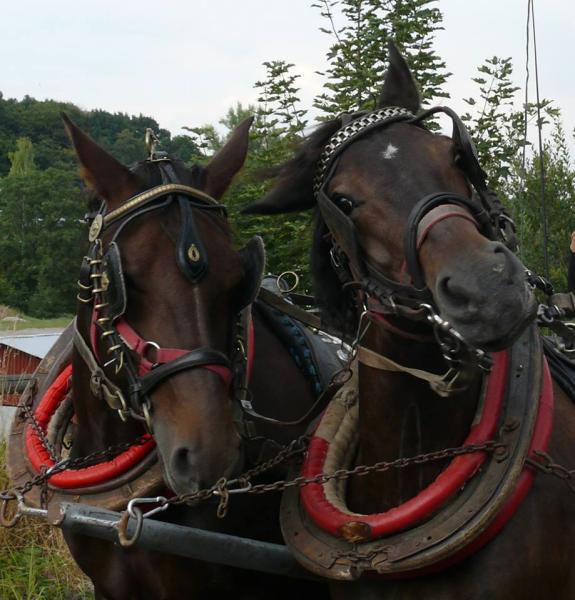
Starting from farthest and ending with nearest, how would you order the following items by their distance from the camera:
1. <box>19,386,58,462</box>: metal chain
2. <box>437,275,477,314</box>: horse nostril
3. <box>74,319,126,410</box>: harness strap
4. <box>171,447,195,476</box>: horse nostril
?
<box>19,386,58,462</box>: metal chain < <box>74,319,126,410</box>: harness strap < <box>171,447,195,476</box>: horse nostril < <box>437,275,477,314</box>: horse nostril

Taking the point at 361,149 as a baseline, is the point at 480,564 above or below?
below

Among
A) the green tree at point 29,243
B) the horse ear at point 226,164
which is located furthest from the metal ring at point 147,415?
the green tree at point 29,243

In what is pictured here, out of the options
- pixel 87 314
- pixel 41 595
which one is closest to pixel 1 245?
pixel 41 595

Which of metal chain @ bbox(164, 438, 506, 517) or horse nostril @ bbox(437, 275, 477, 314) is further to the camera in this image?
metal chain @ bbox(164, 438, 506, 517)

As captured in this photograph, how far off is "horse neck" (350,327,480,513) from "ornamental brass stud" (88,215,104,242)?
3.43 ft

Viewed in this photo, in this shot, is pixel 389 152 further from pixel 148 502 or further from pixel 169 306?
pixel 148 502

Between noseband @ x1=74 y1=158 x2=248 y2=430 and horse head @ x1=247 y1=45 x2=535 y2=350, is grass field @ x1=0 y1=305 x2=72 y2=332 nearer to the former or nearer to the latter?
noseband @ x1=74 y1=158 x2=248 y2=430

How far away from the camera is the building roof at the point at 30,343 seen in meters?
7.59

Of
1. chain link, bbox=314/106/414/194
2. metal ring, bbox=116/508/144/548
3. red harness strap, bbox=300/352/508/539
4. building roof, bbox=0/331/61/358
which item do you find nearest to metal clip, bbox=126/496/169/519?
metal ring, bbox=116/508/144/548

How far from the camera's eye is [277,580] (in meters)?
3.39

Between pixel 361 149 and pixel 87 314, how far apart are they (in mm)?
1162

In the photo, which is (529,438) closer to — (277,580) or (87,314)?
A: (277,580)

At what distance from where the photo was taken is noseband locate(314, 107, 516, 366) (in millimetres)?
2416

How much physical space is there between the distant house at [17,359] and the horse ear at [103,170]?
280 cm
